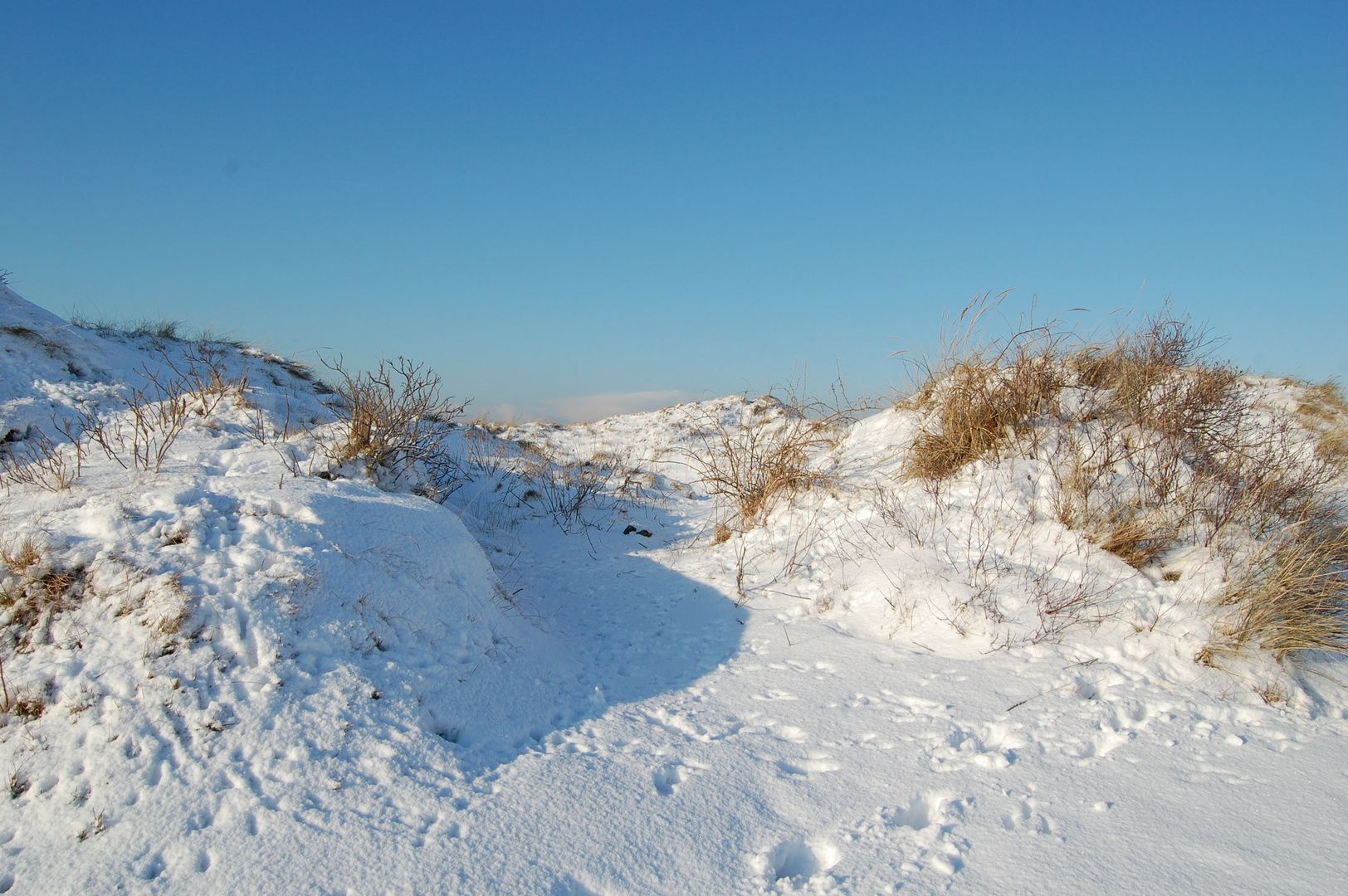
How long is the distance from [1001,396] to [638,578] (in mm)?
3586

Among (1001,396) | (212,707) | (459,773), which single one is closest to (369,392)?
(212,707)

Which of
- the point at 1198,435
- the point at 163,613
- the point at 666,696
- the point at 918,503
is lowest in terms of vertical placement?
the point at 666,696

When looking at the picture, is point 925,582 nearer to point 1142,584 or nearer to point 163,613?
point 1142,584

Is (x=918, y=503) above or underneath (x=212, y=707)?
above

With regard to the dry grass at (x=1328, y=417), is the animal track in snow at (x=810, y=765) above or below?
below

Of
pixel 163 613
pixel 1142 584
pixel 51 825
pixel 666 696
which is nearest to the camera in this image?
pixel 51 825

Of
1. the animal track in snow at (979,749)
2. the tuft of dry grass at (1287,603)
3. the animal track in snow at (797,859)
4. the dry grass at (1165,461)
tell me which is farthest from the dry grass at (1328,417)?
the animal track in snow at (797,859)

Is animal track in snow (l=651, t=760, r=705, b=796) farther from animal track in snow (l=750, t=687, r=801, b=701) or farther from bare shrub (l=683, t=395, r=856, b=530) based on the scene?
bare shrub (l=683, t=395, r=856, b=530)

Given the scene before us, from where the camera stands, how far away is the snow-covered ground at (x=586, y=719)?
234 centimetres

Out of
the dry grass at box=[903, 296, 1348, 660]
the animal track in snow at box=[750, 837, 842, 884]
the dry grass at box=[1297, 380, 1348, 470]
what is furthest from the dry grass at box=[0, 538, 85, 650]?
the dry grass at box=[1297, 380, 1348, 470]

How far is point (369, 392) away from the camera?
574 cm

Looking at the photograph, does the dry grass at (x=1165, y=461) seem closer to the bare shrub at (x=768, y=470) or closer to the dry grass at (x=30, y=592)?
the bare shrub at (x=768, y=470)

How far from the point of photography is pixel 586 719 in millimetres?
3420

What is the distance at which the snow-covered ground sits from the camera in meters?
2.34
